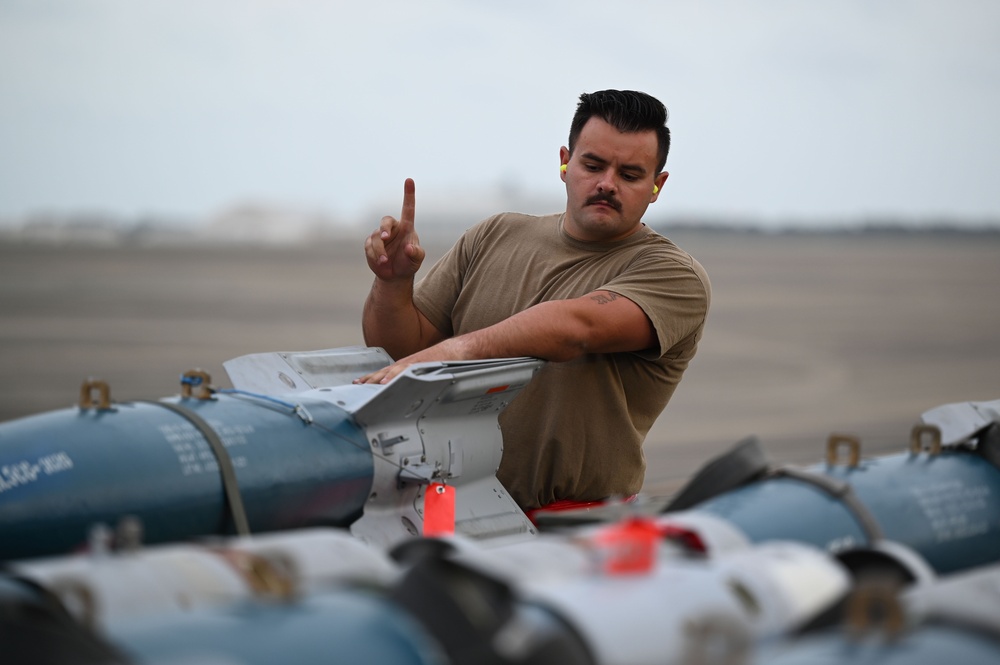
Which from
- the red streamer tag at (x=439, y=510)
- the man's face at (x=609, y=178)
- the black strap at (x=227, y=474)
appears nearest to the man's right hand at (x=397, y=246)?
the man's face at (x=609, y=178)

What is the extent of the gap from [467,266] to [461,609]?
2361mm

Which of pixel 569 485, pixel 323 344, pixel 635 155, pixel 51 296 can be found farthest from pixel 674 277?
pixel 51 296

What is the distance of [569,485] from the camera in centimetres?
326

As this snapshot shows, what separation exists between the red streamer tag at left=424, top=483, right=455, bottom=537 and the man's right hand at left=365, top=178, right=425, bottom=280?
0.76 m

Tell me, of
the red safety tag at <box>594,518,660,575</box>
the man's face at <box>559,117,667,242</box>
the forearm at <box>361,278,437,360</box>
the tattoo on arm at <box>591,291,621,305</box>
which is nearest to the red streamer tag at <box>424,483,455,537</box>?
the tattoo on arm at <box>591,291,621,305</box>

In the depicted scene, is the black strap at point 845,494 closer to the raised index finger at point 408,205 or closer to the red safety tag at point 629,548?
the red safety tag at point 629,548

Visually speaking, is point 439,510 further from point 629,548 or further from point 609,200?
point 629,548

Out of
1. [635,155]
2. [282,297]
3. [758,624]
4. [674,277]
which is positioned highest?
[635,155]

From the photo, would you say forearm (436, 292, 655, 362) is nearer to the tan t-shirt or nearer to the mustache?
the tan t-shirt

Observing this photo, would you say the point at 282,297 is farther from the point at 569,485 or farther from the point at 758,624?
the point at 758,624

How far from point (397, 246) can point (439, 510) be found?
90cm

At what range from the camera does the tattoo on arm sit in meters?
3.05

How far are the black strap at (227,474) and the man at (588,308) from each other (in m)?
0.76

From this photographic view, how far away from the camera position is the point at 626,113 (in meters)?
3.36
